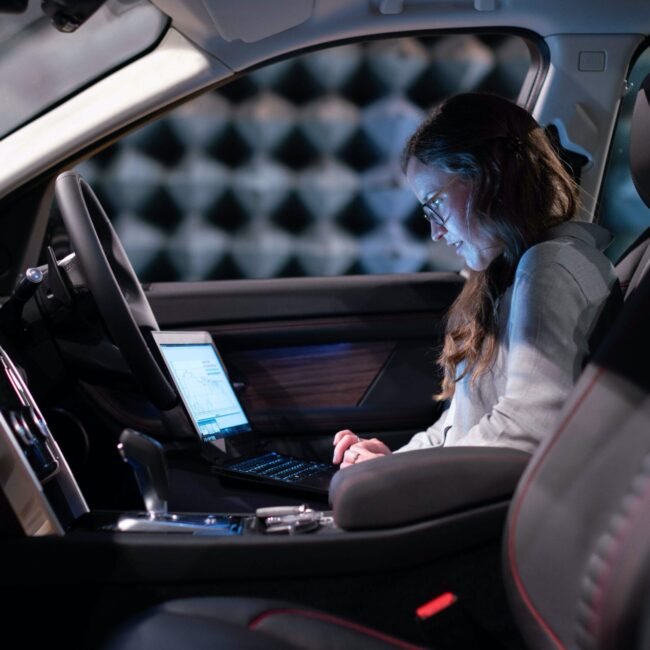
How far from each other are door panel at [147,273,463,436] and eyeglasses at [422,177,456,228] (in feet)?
2.27

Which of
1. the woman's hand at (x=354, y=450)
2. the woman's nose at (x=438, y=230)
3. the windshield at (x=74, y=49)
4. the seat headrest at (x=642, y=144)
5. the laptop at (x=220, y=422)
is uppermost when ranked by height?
the windshield at (x=74, y=49)

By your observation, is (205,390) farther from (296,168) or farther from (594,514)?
(296,168)

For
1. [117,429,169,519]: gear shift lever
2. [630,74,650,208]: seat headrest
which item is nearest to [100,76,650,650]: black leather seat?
[117,429,169,519]: gear shift lever

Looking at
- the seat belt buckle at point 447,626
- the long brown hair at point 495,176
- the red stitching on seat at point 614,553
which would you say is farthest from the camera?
the long brown hair at point 495,176

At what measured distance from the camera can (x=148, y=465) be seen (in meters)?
1.14

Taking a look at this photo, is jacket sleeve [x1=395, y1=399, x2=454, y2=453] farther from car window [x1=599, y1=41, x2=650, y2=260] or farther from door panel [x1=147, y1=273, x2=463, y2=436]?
car window [x1=599, y1=41, x2=650, y2=260]

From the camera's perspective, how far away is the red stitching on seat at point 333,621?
38.6 inches

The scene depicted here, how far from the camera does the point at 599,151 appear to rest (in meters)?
2.19

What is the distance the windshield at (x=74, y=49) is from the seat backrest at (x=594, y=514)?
4.38 ft

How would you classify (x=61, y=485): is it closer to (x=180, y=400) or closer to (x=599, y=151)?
(x=180, y=400)

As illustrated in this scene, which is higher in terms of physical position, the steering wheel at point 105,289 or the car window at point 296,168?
the steering wheel at point 105,289

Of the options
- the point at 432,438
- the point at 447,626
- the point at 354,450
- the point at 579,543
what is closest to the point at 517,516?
the point at 579,543

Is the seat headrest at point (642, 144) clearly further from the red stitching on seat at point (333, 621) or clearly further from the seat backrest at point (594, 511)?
the red stitching on seat at point (333, 621)

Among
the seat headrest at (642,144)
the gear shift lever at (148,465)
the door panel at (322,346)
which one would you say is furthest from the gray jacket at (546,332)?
the door panel at (322,346)
